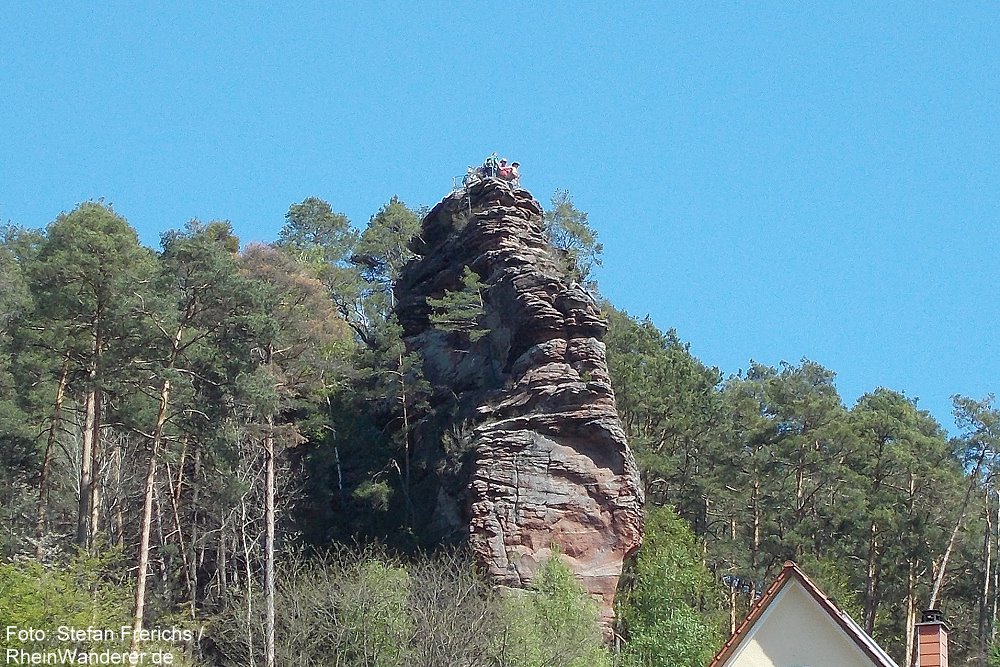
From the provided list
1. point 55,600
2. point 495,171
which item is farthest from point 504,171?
point 55,600

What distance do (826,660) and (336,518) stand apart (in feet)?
77.7

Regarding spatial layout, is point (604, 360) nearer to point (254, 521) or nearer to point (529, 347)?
point (529, 347)

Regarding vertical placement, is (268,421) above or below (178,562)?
above

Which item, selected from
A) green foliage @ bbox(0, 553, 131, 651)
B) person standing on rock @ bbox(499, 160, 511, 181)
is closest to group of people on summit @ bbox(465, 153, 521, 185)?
person standing on rock @ bbox(499, 160, 511, 181)

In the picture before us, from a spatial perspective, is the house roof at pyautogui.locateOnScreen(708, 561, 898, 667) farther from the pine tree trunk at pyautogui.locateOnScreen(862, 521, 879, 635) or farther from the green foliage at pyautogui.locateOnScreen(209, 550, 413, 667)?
the pine tree trunk at pyautogui.locateOnScreen(862, 521, 879, 635)

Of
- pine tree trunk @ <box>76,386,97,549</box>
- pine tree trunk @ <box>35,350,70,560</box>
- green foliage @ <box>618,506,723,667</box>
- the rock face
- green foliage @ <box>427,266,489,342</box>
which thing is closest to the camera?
pine tree trunk @ <box>76,386,97,549</box>

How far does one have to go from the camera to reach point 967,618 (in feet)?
164

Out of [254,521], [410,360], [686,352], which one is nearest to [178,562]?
[254,521]

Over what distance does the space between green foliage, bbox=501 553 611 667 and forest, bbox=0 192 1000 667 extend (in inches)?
3.0

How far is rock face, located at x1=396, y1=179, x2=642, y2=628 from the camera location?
40.7 meters

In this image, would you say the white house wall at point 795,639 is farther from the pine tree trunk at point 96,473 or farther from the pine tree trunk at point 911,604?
the pine tree trunk at point 911,604

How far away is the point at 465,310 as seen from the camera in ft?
148

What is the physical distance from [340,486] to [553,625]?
1080 cm

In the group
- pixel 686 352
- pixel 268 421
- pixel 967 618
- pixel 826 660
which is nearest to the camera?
pixel 826 660
